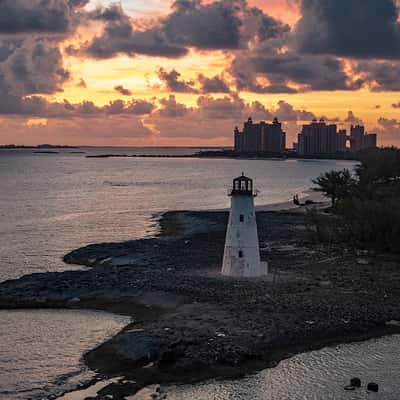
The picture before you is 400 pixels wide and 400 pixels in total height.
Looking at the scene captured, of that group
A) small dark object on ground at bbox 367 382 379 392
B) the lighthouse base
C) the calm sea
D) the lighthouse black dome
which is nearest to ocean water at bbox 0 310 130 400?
the calm sea

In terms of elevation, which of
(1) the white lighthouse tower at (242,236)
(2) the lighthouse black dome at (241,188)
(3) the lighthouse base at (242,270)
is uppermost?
(2) the lighthouse black dome at (241,188)

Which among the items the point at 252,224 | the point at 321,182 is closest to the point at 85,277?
the point at 252,224

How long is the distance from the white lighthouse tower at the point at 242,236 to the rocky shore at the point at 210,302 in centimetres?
102

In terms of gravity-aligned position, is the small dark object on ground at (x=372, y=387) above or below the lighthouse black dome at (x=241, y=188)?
below

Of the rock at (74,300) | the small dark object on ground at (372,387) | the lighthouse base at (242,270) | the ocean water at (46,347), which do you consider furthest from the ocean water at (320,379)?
the rock at (74,300)

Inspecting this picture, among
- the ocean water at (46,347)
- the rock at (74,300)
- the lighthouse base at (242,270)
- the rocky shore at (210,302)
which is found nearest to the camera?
the ocean water at (46,347)

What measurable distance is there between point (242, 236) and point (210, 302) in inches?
205

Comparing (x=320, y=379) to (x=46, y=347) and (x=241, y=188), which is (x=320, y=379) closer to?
(x=46, y=347)

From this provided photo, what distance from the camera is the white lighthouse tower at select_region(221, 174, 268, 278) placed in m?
36.9

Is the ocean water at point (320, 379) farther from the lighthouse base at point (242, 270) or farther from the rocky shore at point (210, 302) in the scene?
the lighthouse base at point (242, 270)

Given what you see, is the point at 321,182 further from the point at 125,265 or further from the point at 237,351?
the point at 237,351

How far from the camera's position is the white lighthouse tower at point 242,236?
3688cm

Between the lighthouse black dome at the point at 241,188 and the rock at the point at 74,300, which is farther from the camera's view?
the lighthouse black dome at the point at 241,188

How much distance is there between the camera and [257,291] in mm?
34781
